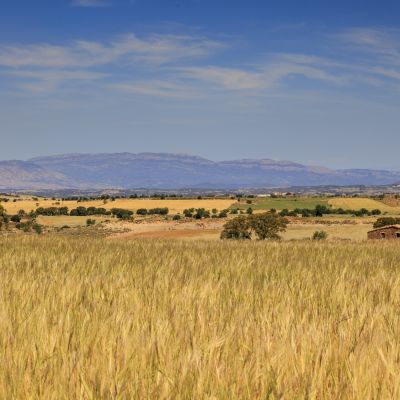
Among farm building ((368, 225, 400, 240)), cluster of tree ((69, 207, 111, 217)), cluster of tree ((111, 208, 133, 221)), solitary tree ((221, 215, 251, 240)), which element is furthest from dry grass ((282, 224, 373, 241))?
cluster of tree ((69, 207, 111, 217))

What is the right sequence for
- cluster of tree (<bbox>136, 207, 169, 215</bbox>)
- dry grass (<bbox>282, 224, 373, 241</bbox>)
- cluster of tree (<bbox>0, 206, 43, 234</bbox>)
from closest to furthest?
cluster of tree (<bbox>0, 206, 43, 234</bbox>), dry grass (<bbox>282, 224, 373, 241</bbox>), cluster of tree (<bbox>136, 207, 169, 215</bbox>)

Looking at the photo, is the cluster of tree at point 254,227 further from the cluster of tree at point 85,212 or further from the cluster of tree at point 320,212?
the cluster of tree at point 85,212

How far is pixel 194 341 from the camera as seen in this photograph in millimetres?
3688

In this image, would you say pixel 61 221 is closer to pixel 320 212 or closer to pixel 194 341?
pixel 320 212

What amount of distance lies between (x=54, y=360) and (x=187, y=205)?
5472 inches

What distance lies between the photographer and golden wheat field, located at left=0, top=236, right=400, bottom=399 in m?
3.07

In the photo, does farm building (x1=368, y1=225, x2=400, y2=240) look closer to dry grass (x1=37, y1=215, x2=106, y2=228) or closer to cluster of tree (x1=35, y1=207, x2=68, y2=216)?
dry grass (x1=37, y1=215, x2=106, y2=228)

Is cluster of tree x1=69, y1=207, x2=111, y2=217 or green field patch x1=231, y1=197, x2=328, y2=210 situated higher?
green field patch x1=231, y1=197, x2=328, y2=210

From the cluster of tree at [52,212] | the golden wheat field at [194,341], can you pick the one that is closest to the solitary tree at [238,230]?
the golden wheat field at [194,341]

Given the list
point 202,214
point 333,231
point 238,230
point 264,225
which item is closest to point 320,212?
point 202,214

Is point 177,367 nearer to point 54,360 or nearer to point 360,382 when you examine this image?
point 54,360

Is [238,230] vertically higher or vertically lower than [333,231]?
higher

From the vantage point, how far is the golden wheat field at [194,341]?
307cm

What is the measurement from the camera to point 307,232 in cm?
7756
